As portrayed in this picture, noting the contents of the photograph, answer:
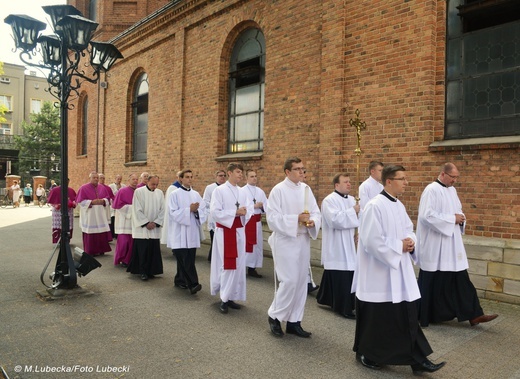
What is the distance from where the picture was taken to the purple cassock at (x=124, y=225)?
9.12 m

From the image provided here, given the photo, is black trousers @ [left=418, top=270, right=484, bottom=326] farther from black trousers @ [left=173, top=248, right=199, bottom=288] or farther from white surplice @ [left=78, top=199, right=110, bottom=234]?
white surplice @ [left=78, top=199, right=110, bottom=234]

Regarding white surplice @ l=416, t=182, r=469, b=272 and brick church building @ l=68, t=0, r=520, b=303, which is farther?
brick church building @ l=68, t=0, r=520, b=303

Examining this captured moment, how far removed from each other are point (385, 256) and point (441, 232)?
6.75 feet

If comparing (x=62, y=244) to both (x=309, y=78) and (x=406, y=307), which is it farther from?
(x=309, y=78)

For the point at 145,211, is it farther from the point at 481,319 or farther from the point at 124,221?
the point at 481,319

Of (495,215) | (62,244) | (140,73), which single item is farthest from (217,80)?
(495,215)

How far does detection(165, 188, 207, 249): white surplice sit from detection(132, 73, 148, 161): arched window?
9.55 metres

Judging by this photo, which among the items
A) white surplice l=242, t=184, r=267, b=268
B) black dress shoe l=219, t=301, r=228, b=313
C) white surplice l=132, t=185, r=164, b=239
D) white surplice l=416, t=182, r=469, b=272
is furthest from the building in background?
white surplice l=416, t=182, r=469, b=272

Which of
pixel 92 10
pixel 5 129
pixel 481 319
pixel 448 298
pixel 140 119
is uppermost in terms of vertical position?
pixel 92 10

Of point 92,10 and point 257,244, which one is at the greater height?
point 92,10

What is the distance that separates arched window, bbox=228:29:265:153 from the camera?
1146 cm

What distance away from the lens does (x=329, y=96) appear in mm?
8852

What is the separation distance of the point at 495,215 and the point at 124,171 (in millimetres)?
13794

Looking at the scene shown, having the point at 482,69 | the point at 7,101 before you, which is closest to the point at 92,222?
the point at 482,69
